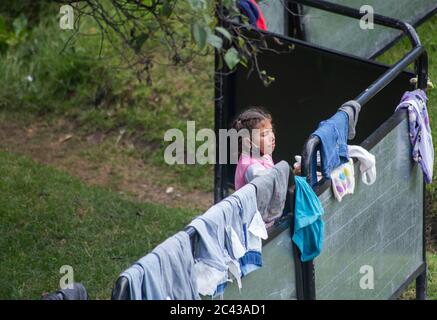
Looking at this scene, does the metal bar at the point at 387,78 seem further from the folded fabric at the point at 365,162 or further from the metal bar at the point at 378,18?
the folded fabric at the point at 365,162


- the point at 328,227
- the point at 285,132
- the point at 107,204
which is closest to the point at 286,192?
the point at 328,227

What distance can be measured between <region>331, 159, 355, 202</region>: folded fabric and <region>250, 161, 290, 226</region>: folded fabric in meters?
0.29

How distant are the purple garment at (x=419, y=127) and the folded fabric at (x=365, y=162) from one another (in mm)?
464

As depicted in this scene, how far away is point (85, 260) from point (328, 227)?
7.46 ft

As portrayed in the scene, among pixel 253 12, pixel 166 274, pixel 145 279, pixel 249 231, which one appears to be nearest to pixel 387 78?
pixel 249 231

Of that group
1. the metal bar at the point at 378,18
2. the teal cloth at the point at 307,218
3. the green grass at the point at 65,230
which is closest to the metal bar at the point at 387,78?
the metal bar at the point at 378,18

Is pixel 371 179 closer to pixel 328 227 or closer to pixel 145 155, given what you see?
pixel 328 227

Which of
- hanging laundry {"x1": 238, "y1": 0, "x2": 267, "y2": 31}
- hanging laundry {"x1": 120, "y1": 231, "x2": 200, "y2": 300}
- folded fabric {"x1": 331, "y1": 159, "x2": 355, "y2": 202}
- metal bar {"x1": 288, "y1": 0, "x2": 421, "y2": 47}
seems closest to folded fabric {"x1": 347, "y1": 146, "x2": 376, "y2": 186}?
folded fabric {"x1": 331, "y1": 159, "x2": 355, "y2": 202}

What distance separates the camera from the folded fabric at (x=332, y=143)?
4.16 metres

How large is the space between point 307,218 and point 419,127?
1.16 meters

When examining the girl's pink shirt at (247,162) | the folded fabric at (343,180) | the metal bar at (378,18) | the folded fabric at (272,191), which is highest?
the metal bar at (378,18)

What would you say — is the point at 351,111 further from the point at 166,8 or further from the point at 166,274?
the point at 166,274

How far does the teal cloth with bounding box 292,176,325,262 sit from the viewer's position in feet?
13.3

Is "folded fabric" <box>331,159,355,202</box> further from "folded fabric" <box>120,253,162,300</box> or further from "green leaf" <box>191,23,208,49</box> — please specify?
"folded fabric" <box>120,253,162,300</box>
